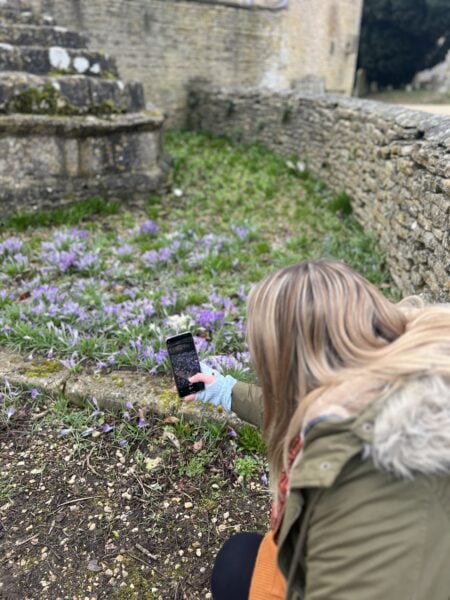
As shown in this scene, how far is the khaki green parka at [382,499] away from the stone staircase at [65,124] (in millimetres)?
5001

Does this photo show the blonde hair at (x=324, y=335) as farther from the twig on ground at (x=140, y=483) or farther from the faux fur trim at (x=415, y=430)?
the twig on ground at (x=140, y=483)

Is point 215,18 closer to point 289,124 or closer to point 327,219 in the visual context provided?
point 289,124

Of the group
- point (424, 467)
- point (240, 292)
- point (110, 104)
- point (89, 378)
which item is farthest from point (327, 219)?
point (424, 467)

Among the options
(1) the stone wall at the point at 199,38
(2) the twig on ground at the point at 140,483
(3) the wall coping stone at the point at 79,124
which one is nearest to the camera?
(2) the twig on ground at the point at 140,483

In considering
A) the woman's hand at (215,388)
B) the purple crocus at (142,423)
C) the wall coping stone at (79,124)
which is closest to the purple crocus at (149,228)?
the wall coping stone at (79,124)

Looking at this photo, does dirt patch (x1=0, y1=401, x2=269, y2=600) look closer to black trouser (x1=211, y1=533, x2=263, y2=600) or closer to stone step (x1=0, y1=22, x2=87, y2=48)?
black trouser (x1=211, y1=533, x2=263, y2=600)

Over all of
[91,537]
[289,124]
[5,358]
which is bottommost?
[91,537]

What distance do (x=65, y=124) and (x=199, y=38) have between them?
793 centimetres

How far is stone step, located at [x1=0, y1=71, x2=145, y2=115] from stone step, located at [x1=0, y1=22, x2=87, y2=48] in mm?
719

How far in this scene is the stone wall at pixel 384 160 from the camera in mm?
3457

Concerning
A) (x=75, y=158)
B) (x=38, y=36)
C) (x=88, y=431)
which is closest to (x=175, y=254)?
(x=75, y=158)

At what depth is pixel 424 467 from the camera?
1095 mm

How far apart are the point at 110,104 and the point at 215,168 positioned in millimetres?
2402

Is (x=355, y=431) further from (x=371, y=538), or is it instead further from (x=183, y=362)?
(x=183, y=362)
